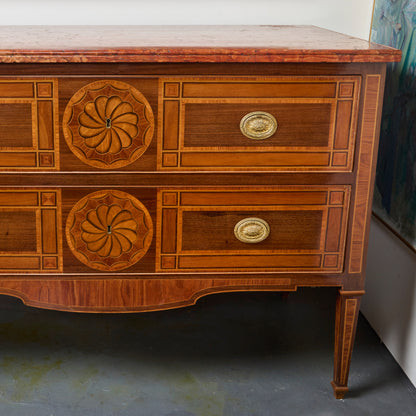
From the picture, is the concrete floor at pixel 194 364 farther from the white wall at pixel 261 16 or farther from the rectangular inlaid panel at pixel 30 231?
the rectangular inlaid panel at pixel 30 231

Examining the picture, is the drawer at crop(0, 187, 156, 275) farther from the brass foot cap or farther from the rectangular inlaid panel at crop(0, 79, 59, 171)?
the brass foot cap

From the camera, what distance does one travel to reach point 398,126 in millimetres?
1925

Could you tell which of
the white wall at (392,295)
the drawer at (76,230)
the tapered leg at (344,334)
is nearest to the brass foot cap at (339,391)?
the tapered leg at (344,334)

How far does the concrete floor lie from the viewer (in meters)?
1.72

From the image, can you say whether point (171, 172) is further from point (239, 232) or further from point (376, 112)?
point (376, 112)

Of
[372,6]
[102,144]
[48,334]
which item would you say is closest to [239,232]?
[102,144]

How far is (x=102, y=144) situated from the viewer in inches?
57.8

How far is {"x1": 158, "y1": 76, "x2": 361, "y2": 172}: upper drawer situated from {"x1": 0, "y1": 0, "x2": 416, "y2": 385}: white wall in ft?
2.03

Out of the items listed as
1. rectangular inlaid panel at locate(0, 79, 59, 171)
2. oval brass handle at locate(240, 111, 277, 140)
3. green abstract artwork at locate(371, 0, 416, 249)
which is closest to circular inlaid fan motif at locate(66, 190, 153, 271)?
rectangular inlaid panel at locate(0, 79, 59, 171)

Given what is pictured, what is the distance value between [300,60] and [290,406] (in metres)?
0.94

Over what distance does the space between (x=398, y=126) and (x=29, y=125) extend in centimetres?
112

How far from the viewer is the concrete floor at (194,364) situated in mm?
1716

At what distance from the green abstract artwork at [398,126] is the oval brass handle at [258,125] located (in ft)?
1.84

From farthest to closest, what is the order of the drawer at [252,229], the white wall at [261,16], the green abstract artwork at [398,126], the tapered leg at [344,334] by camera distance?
the white wall at [261,16] → the green abstract artwork at [398,126] → the tapered leg at [344,334] → the drawer at [252,229]
